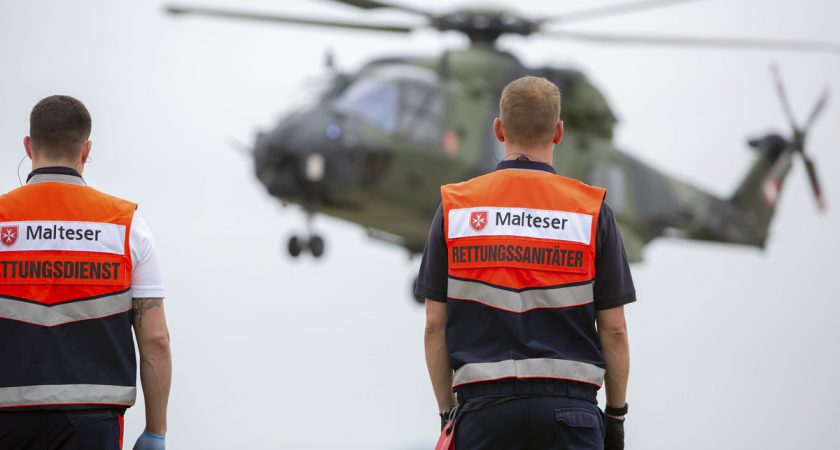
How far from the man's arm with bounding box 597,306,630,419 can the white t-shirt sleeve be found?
1287 mm

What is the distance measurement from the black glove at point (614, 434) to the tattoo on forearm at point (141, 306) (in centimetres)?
136

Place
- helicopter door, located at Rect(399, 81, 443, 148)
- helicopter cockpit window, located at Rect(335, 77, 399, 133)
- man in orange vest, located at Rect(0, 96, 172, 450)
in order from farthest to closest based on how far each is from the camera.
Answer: helicopter door, located at Rect(399, 81, 443, 148), helicopter cockpit window, located at Rect(335, 77, 399, 133), man in orange vest, located at Rect(0, 96, 172, 450)

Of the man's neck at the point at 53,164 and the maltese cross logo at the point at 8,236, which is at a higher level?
the man's neck at the point at 53,164

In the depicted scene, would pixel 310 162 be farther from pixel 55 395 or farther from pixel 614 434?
pixel 614 434

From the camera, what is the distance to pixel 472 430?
3.53 m

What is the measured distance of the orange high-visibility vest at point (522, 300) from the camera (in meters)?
3.51

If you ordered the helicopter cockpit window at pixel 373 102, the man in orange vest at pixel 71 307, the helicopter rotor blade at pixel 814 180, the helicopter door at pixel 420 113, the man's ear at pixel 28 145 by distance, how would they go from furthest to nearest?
1. the helicopter rotor blade at pixel 814 180
2. the helicopter door at pixel 420 113
3. the helicopter cockpit window at pixel 373 102
4. the man's ear at pixel 28 145
5. the man in orange vest at pixel 71 307

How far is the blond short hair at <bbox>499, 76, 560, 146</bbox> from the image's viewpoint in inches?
141

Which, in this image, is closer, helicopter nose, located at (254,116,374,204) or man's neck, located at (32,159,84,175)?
man's neck, located at (32,159,84,175)

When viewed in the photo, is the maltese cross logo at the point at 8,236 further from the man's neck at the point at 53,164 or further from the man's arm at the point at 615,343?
the man's arm at the point at 615,343

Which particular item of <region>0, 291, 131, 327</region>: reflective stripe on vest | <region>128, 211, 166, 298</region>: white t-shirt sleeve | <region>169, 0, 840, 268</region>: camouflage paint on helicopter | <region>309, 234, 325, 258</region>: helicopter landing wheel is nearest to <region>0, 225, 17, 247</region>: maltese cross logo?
<region>0, 291, 131, 327</region>: reflective stripe on vest

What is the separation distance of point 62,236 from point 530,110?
1.44m

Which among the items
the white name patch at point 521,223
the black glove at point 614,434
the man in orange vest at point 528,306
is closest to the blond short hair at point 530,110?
the man in orange vest at point 528,306

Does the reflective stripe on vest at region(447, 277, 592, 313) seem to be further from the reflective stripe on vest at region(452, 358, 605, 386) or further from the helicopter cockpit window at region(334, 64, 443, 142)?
the helicopter cockpit window at region(334, 64, 443, 142)
